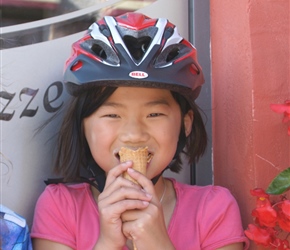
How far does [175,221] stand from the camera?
272 centimetres

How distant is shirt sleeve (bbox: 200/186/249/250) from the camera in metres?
2.66

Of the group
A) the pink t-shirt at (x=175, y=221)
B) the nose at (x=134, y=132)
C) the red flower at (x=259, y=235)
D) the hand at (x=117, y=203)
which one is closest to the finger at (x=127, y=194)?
the hand at (x=117, y=203)

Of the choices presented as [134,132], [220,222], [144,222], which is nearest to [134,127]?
[134,132]

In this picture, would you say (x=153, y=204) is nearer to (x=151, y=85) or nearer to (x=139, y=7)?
(x=151, y=85)

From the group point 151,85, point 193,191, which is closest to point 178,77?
point 151,85

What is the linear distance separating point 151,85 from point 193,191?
1.85ft

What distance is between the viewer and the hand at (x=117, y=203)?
89.9 inches

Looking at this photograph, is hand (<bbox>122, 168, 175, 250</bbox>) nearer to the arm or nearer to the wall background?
the arm

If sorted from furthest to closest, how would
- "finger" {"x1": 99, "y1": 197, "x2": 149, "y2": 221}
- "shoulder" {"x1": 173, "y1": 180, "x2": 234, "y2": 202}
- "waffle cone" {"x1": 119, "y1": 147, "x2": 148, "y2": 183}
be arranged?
1. "shoulder" {"x1": 173, "y1": 180, "x2": 234, "y2": 202}
2. "waffle cone" {"x1": 119, "y1": 147, "x2": 148, "y2": 183}
3. "finger" {"x1": 99, "y1": 197, "x2": 149, "y2": 221}

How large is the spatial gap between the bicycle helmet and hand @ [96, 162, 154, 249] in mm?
363

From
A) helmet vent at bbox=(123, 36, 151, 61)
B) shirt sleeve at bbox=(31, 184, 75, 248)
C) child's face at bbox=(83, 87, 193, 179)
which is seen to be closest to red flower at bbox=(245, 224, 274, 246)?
child's face at bbox=(83, 87, 193, 179)

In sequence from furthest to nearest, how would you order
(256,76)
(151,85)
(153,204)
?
(256,76), (151,85), (153,204)

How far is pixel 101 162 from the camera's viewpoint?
2.64m

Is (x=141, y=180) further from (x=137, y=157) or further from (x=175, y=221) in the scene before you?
(x=175, y=221)
